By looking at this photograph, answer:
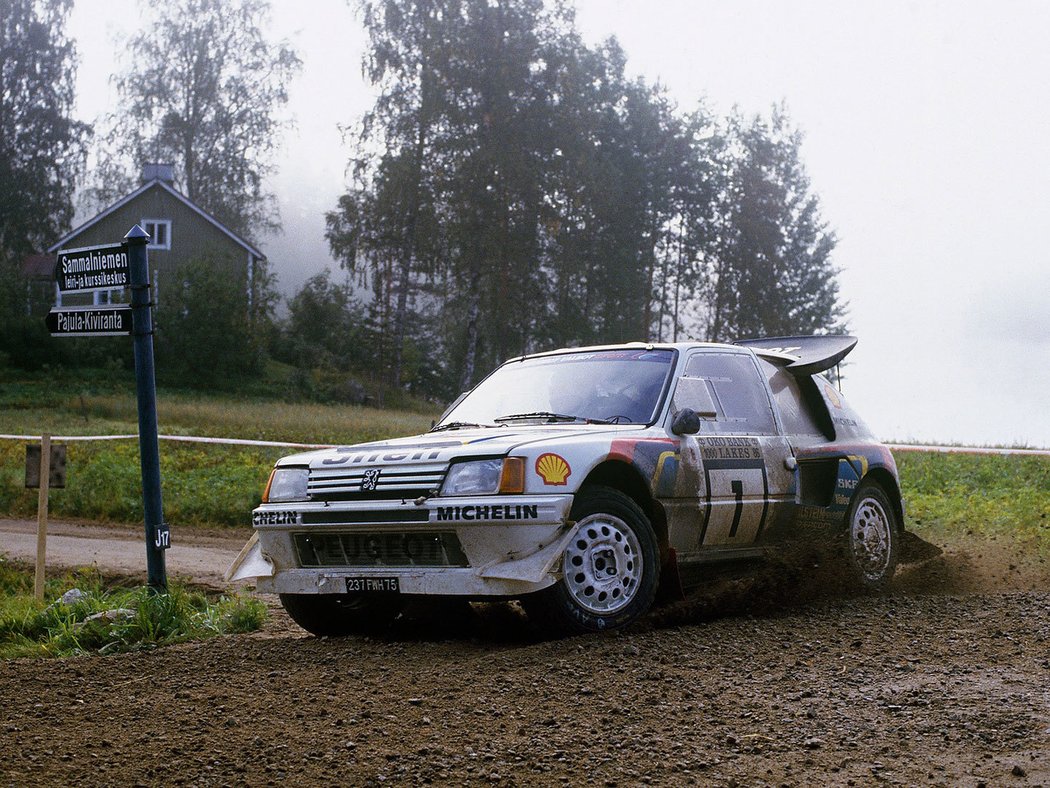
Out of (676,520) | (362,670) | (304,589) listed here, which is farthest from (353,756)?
(676,520)

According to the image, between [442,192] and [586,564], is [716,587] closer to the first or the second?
[586,564]

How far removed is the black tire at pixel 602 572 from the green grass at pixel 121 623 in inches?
93.7

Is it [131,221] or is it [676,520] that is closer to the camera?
[676,520]

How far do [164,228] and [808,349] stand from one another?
46206 millimetres

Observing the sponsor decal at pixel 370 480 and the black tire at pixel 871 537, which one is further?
the black tire at pixel 871 537

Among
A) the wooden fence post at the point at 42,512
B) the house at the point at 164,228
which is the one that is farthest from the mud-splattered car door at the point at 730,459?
the house at the point at 164,228

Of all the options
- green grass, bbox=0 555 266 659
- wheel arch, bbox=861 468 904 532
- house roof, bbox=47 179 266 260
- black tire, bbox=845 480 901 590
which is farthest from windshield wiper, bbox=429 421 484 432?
house roof, bbox=47 179 266 260

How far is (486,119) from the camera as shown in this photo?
39438 mm

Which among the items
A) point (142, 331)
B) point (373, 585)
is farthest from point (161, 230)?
point (373, 585)

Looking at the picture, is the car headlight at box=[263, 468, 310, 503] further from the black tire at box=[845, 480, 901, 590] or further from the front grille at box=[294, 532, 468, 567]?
the black tire at box=[845, 480, 901, 590]

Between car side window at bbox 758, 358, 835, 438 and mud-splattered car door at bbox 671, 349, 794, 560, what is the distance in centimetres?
18

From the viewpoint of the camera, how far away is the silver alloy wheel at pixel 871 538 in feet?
27.2

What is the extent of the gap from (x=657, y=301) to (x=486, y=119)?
16.9 meters

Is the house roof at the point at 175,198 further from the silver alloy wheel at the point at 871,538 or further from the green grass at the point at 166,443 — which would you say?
the silver alloy wheel at the point at 871,538
